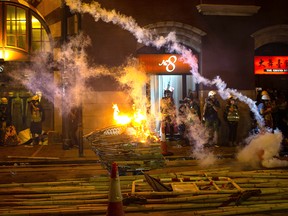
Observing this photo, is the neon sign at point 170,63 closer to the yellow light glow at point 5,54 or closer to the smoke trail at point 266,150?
the smoke trail at point 266,150

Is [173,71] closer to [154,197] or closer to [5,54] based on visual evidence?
[5,54]

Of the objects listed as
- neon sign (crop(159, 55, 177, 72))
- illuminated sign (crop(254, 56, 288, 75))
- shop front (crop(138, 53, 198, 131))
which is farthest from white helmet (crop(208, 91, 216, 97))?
illuminated sign (crop(254, 56, 288, 75))

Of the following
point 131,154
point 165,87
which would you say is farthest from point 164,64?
point 131,154

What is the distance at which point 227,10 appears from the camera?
51.7 ft

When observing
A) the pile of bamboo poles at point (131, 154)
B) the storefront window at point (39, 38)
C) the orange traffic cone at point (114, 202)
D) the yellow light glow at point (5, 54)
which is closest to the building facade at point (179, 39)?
the storefront window at point (39, 38)

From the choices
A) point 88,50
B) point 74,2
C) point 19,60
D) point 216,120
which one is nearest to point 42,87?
point 19,60

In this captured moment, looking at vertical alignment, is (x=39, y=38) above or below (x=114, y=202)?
above

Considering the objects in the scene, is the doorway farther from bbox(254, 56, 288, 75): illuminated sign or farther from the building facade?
bbox(254, 56, 288, 75): illuminated sign

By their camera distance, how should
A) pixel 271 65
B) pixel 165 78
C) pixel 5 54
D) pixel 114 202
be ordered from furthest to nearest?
1. pixel 271 65
2. pixel 165 78
3. pixel 5 54
4. pixel 114 202

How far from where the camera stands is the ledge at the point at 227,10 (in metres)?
15.5

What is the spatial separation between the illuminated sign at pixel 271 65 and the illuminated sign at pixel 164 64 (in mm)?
3312

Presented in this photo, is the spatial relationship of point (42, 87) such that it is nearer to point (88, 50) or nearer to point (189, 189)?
point (88, 50)

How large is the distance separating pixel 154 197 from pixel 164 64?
1014 cm

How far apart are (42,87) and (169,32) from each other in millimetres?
5870
